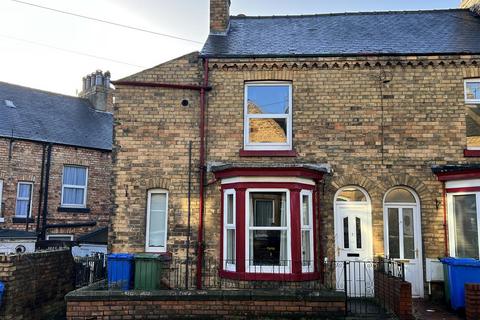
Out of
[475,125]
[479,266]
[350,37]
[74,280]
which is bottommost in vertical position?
[74,280]

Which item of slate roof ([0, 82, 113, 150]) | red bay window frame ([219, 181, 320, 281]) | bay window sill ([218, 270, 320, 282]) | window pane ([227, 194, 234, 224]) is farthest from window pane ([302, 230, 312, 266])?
slate roof ([0, 82, 113, 150])

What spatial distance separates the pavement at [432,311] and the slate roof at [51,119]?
51.9 ft

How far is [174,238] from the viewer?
11195 millimetres

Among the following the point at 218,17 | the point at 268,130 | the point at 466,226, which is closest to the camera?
the point at 466,226

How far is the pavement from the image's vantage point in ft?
29.0

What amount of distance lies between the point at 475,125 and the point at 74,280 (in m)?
11.7

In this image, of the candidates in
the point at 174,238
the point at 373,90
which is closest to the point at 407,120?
the point at 373,90

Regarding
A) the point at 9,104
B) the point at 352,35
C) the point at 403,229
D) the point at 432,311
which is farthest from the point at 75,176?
the point at 432,311

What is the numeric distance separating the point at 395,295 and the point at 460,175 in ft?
12.6

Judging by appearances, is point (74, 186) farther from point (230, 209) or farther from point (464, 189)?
point (464, 189)

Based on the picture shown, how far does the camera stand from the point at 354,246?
438 inches

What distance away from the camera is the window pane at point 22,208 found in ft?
59.3

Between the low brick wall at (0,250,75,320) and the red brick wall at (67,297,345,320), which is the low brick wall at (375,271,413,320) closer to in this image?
the red brick wall at (67,297,345,320)

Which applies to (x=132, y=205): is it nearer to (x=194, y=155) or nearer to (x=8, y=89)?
(x=194, y=155)
